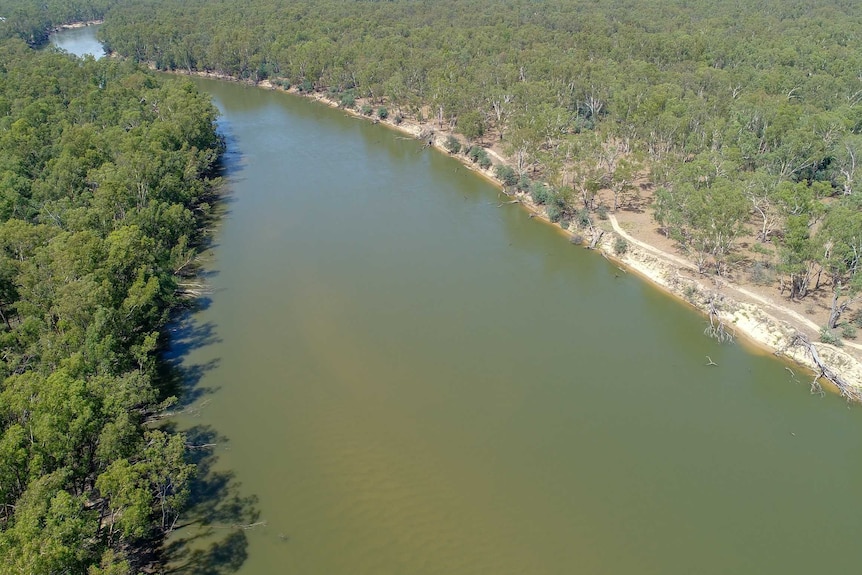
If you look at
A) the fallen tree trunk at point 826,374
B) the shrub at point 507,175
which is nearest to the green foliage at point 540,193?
the shrub at point 507,175

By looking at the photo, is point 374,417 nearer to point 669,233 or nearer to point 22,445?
point 22,445

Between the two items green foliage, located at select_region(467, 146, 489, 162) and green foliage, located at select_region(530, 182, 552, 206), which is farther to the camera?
green foliage, located at select_region(467, 146, 489, 162)

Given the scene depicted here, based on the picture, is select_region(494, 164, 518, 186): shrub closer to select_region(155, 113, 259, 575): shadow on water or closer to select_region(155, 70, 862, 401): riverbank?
select_region(155, 70, 862, 401): riverbank

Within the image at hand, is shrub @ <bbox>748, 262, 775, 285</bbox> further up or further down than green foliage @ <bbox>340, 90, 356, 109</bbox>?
further down

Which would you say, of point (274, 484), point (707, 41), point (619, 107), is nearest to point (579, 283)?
point (274, 484)

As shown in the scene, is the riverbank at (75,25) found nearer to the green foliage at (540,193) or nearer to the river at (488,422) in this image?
the river at (488,422)

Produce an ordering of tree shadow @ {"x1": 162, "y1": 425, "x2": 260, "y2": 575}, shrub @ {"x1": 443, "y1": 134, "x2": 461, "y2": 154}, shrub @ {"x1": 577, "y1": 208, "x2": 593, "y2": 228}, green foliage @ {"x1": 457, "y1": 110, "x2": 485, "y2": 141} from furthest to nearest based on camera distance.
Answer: shrub @ {"x1": 443, "y1": 134, "x2": 461, "y2": 154}, green foliage @ {"x1": 457, "y1": 110, "x2": 485, "y2": 141}, shrub @ {"x1": 577, "y1": 208, "x2": 593, "y2": 228}, tree shadow @ {"x1": 162, "y1": 425, "x2": 260, "y2": 575}

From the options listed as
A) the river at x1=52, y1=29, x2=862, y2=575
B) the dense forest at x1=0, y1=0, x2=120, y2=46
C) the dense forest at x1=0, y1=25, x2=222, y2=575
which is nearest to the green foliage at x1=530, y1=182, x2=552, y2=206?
the river at x1=52, y1=29, x2=862, y2=575
